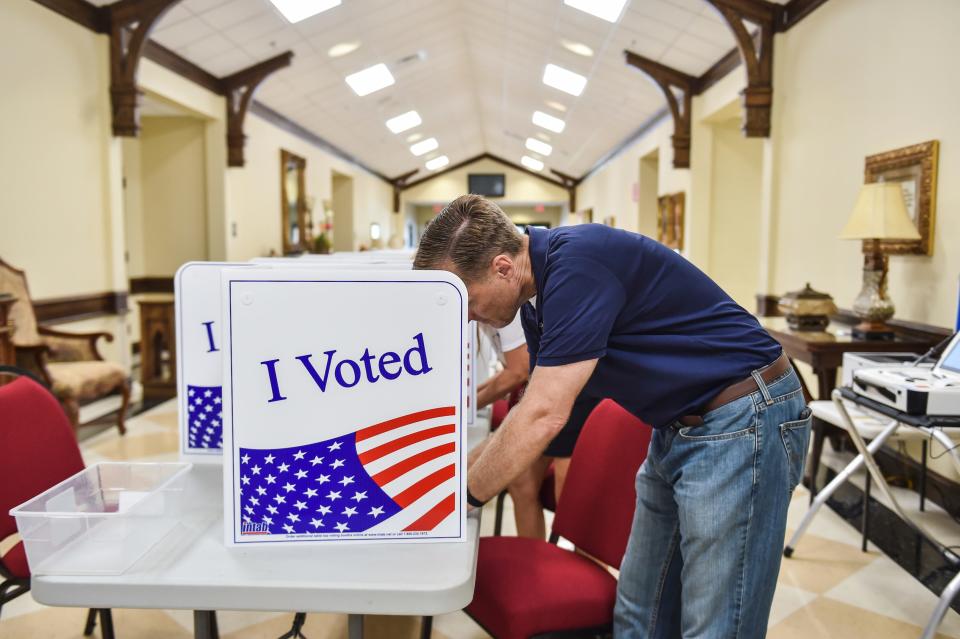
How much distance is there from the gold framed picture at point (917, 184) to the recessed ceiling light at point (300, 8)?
5554mm

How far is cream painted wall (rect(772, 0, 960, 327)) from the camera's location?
13.2ft

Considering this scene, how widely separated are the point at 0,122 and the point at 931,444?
6.64 m

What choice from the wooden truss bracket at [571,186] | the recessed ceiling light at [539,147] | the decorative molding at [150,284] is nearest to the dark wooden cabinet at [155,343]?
the decorative molding at [150,284]

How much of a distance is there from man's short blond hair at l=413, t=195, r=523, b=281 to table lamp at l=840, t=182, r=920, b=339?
346 centimetres

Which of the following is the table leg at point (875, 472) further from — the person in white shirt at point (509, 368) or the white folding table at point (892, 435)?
the person in white shirt at point (509, 368)

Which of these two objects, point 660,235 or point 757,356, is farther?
point 660,235

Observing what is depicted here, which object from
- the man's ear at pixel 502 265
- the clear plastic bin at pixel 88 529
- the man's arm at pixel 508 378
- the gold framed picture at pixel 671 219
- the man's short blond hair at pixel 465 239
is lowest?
the clear plastic bin at pixel 88 529

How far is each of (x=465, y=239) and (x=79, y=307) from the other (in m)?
5.96

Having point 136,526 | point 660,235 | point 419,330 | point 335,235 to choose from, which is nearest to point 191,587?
point 136,526

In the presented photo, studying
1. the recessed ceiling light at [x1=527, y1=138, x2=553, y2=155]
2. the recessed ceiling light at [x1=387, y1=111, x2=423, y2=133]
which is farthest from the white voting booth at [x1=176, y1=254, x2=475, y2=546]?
the recessed ceiling light at [x1=527, y1=138, x2=553, y2=155]

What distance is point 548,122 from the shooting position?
13.9m

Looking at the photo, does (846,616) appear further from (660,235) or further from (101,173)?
(660,235)

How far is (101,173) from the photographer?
6.56 m

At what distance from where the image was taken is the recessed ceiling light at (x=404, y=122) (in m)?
13.5
